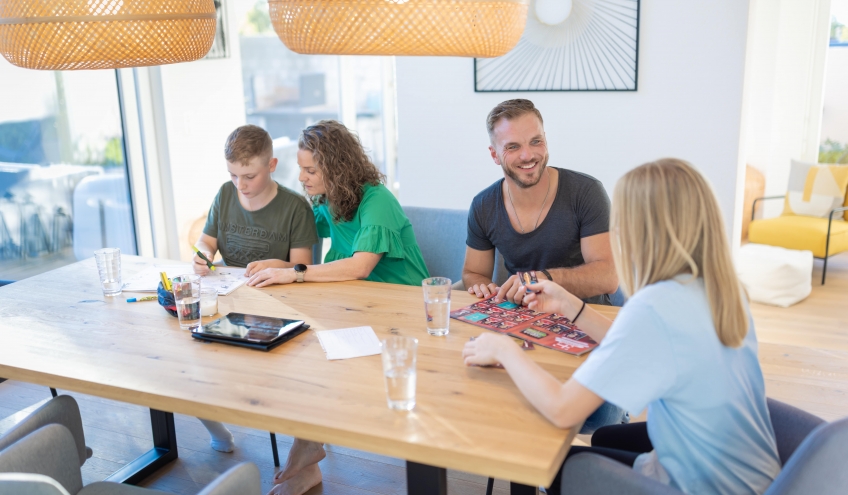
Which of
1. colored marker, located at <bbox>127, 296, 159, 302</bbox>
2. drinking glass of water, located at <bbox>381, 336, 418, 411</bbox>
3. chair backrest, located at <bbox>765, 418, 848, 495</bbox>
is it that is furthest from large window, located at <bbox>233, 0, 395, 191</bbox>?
chair backrest, located at <bbox>765, 418, 848, 495</bbox>

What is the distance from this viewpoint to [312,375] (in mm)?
1688

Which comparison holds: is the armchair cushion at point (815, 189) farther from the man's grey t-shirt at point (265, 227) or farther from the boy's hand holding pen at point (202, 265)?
the boy's hand holding pen at point (202, 265)

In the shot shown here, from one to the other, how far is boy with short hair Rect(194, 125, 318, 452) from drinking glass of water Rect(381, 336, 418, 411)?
120 cm

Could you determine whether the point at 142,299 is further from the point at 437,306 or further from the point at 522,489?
the point at 522,489

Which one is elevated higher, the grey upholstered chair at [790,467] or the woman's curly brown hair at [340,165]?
the woman's curly brown hair at [340,165]

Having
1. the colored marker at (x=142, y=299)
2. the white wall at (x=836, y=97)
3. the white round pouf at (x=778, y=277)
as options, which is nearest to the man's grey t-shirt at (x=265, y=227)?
the colored marker at (x=142, y=299)

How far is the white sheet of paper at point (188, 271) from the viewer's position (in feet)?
7.84

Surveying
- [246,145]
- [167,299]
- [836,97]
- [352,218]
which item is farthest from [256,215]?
[836,97]

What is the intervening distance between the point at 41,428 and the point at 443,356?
2.93ft

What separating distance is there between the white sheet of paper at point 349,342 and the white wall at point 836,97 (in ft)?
17.6

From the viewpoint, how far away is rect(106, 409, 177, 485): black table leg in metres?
2.58

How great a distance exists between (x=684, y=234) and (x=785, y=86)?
209 inches

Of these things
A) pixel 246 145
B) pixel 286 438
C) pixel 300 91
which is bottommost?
pixel 286 438

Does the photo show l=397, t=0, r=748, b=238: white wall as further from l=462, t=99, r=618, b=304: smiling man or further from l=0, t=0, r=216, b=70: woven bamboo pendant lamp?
l=0, t=0, r=216, b=70: woven bamboo pendant lamp
